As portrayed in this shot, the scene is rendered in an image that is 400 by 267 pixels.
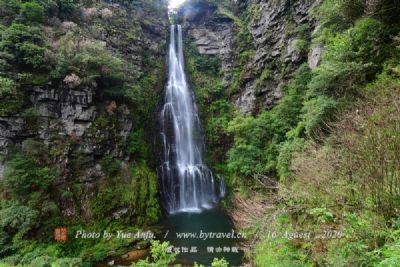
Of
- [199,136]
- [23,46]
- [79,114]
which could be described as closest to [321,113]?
[79,114]

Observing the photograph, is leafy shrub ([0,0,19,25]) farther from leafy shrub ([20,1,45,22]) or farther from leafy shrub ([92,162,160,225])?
leafy shrub ([92,162,160,225])

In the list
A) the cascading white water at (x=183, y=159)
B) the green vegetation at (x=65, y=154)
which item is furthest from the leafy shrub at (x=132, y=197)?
the cascading white water at (x=183, y=159)

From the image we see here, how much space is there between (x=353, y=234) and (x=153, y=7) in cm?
2483

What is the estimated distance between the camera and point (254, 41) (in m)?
21.1

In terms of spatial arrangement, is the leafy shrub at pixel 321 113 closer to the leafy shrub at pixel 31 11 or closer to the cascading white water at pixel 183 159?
the cascading white water at pixel 183 159

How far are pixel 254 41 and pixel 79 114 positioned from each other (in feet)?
48.7

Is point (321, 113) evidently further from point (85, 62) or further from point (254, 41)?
point (254, 41)

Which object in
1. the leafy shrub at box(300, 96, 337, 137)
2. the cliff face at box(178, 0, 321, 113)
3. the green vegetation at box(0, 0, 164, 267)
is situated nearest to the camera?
the leafy shrub at box(300, 96, 337, 137)

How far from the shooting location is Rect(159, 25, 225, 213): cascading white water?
670 inches

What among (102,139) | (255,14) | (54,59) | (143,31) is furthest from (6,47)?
(255,14)

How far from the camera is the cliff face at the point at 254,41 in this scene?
15.8m

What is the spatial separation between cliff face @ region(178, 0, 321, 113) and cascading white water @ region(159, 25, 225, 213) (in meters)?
4.21

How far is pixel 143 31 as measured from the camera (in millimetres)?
22109

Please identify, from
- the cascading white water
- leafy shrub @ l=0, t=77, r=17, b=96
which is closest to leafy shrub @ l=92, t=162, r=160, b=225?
the cascading white water
